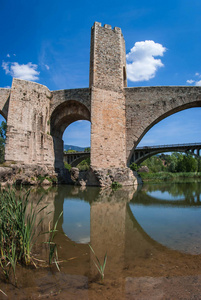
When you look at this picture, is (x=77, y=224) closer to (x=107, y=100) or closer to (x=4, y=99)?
(x=107, y=100)

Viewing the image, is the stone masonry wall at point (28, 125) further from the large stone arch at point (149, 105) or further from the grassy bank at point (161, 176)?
the grassy bank at point (161, 176)

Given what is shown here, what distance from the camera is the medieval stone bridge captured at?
38.2 ft

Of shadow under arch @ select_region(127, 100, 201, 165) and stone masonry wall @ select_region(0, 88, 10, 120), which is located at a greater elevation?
stone masonry wall @ select_region(0, 88, 10, 120)

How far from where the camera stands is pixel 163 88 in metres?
12.2

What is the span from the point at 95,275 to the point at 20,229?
3.03ft

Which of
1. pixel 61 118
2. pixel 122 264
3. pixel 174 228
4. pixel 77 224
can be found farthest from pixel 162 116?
pixel 122 264

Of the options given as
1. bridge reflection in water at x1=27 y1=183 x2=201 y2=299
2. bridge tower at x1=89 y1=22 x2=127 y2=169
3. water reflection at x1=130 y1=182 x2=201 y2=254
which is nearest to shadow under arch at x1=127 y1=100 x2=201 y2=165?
bridge tower at x1=89 y1=22 x2=127 y2=169

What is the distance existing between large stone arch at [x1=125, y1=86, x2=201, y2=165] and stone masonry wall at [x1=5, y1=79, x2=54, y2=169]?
523cm

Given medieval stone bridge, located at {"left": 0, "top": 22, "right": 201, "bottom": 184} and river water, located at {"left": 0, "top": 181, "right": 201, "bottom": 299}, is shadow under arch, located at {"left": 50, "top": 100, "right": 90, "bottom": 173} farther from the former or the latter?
river water, located at {"left": 0, "top": 181, "right": 201, "bottom": 299}

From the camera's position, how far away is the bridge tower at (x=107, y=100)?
1147cm

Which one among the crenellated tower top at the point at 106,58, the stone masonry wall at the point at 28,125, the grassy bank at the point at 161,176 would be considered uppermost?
the crenellated tower top at the point at 106,58

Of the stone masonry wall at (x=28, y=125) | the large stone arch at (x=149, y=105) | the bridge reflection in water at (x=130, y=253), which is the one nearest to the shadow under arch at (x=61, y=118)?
the stone masonry wall at (x=28, y=125)

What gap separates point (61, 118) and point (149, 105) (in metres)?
6.00

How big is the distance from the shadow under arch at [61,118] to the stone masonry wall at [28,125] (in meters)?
1.09
